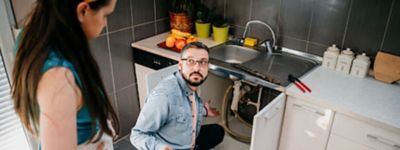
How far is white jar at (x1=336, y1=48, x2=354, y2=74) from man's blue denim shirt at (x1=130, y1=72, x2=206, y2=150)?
Result: 2.73 feet

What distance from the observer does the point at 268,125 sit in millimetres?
1557

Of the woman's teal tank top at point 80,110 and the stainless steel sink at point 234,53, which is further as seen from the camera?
the stainless steel sink at point 234,53

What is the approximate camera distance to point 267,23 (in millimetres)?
2109

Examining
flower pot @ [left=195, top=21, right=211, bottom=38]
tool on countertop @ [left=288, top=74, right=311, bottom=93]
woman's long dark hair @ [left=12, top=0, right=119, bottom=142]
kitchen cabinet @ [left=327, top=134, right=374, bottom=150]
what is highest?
woman's long dark hair @ [left=12, top=0, right=119, bottom=142]

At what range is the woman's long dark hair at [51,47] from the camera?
70cm

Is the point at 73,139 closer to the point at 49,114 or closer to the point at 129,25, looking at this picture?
the point at 49,114

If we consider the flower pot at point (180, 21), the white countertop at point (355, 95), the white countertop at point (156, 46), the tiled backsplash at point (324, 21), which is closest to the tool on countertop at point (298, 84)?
the white countertop at point (355, 95)

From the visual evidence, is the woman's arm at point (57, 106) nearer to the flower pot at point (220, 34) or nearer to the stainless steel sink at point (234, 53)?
the stainless steel sink at point (234, 53)

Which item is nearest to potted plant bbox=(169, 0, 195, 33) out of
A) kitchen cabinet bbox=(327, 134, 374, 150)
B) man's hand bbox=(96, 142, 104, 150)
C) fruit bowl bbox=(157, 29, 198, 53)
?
fruit bowl bbox=(157, 29, 198, 53)

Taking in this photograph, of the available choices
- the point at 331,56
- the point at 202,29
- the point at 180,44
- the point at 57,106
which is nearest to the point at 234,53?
the point at 202,29

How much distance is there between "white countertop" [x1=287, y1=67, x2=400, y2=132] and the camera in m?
1.38

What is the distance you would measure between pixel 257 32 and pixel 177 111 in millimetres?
1022

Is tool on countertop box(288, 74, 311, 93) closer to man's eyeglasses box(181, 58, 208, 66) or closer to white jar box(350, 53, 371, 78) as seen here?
white jar box(350, 53, 371, 78)

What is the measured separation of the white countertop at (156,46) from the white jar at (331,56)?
28.9 inches
